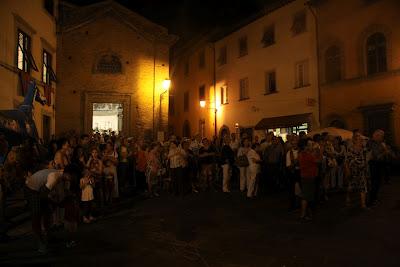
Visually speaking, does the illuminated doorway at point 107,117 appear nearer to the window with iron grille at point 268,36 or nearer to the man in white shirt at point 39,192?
the window with iron grille at point 268,36

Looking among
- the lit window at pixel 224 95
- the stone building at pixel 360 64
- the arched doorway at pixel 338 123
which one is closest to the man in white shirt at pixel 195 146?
the arched doorway at pixel 338 123

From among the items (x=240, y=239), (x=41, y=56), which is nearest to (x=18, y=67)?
(x=41, y=56)

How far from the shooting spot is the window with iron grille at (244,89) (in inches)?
1077

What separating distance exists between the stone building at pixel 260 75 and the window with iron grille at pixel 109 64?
7183 millimetres

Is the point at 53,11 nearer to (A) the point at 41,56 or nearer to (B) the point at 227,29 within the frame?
(A) the point at 41,56

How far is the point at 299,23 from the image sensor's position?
74.9 ft

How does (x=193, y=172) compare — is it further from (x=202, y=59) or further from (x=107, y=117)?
(x=202, y=59)

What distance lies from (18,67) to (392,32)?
17476 millimetres

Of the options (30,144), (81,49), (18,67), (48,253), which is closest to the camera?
(48,253)

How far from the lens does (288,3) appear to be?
2347 centimetres

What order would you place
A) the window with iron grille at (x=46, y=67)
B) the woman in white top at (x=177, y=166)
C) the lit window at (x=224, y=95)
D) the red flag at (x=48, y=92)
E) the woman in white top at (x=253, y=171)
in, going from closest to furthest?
the woman in white top at (x=253, y=171) < the woman in white top at (x=177, y=166) < the red flag at (x=48, y=92) < the window with iron grille at (x=46, y=67) < the lit window at (x=224, y=95)

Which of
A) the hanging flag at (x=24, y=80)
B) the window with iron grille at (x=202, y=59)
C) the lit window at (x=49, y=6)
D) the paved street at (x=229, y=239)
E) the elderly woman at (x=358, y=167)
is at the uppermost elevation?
the window with iron grille at (x=202, y=59)

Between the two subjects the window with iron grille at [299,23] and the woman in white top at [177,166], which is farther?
the window with iron grille at [299,23]

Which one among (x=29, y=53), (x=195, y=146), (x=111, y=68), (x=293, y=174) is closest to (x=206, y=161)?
(x=195, y=146)
